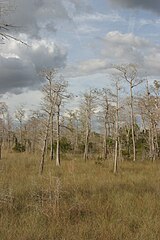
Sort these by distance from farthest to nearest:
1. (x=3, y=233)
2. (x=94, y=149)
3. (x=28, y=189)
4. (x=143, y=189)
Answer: (x=94, y=149) → (x=143, y=189) → (x=28, y=189) → (x=3, y=233)

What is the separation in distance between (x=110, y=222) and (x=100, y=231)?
2.53 feet

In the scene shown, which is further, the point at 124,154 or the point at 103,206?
the point at 124,154

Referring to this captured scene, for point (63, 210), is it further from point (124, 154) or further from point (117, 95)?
point (124, 154)

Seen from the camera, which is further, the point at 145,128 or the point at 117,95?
the point at 145,128

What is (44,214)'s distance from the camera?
27.3 ft

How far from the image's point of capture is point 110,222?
26.1 ft

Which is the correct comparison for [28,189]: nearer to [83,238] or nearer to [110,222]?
[110,222]

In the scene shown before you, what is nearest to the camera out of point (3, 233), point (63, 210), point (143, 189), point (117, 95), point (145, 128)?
point (3, 233)

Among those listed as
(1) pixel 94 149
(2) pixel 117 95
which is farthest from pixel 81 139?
(2) pixel 117 95

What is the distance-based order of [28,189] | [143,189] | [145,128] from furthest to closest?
1. [145,128]
2. [143,189]
3. [28,189]

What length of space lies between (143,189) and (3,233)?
7.44m

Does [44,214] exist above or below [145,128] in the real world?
below

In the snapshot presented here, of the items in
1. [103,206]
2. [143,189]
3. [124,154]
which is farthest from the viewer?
[124,154]

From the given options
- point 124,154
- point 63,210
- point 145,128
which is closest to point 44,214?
point 63,210
